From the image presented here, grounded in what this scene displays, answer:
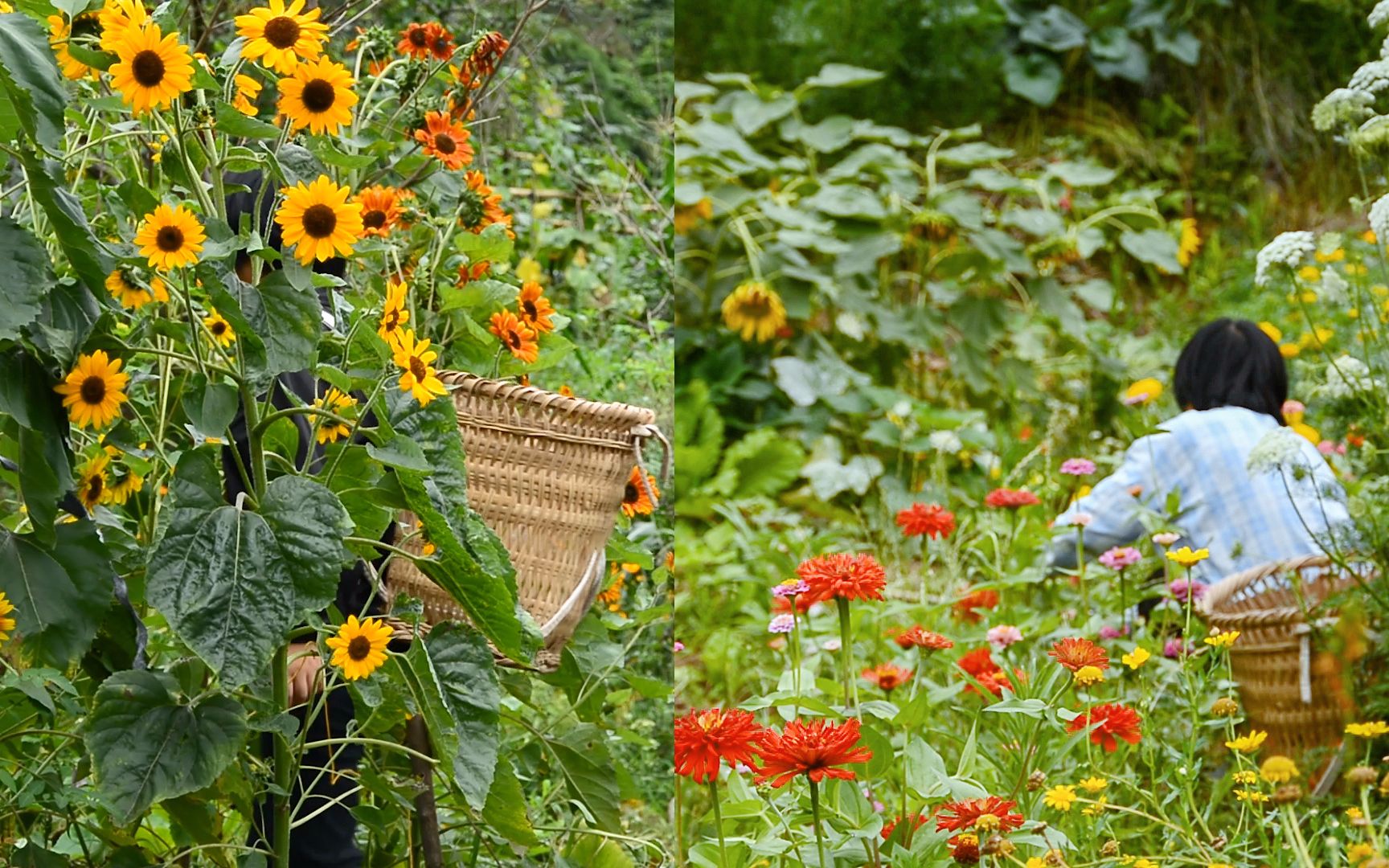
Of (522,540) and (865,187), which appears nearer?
(522,540)

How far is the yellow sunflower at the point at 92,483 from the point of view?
125 cm

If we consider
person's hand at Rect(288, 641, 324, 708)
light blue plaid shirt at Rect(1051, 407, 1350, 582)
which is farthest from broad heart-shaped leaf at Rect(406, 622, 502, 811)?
light blue plaid shirt at Rect(1051, 407, 1350, 582)

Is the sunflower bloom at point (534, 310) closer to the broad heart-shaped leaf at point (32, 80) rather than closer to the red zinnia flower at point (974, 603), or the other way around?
the broad heart-shaped leaf at point (32, 80)

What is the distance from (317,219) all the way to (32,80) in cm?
20

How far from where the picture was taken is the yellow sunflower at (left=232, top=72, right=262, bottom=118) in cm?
110

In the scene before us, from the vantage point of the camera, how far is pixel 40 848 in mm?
1193

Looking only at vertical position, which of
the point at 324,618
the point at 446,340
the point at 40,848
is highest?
the point at 446,340

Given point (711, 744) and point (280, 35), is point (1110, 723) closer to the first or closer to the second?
point (711, 744)

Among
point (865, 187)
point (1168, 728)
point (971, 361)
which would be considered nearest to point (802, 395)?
point (971, 361)

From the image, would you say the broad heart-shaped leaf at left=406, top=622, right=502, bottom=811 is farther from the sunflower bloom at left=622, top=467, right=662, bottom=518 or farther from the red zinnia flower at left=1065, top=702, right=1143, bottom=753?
the red zinnia flower at left=1065, top=702, right=1143, bottom=753

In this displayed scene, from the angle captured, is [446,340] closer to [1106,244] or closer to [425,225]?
[425,225]

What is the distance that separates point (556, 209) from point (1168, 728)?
1334mm

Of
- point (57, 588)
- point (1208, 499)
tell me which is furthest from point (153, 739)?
point (1208, 499)

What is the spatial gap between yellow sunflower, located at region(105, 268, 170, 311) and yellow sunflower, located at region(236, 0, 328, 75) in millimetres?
226
